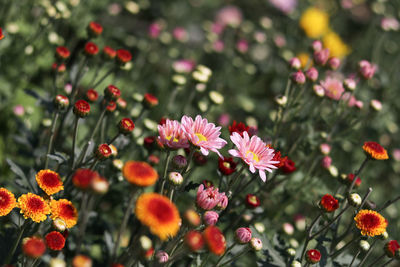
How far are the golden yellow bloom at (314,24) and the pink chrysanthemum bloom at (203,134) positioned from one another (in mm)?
Result: 3667

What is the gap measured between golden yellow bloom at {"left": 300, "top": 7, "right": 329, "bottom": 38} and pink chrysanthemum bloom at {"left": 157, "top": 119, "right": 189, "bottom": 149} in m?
3.71

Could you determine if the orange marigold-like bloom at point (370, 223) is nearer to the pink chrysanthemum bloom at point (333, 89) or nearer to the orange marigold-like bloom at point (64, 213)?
the pink chrysanthemum bloom at point (333, 89)

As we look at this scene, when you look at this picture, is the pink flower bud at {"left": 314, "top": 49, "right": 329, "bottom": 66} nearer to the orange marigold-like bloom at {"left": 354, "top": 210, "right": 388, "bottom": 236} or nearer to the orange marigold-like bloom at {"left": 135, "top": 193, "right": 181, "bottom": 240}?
the orange marigold-like bloom at {"left": 354, "top": 210, "right": 388, "bottom": 236}

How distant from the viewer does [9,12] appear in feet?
11.6

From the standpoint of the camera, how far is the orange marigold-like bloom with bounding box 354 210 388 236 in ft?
6.16

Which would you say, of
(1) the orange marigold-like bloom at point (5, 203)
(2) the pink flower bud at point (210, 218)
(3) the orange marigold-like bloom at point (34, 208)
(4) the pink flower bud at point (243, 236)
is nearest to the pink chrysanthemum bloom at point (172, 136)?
(2) the pink flower bud at point (210, 218)

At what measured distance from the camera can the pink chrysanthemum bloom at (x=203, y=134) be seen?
5.90ft

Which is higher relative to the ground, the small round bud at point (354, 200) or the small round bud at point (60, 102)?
the small round bud at point (354, 200)

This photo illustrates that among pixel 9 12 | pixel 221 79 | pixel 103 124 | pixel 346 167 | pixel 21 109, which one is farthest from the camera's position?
pixel 221 79

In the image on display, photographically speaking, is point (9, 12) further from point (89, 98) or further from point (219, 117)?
point (219, 117)

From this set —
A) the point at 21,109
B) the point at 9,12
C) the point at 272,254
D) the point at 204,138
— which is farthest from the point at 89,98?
the point at 9,12

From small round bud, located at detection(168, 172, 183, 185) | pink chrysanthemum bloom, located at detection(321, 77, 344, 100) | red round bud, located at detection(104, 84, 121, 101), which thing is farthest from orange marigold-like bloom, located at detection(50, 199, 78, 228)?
pink chrysanthemum bloom, located at detection(321, 77, 344, 100)

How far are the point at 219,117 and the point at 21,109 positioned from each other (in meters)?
1.76

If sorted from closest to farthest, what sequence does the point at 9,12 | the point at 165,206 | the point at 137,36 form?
the point at 165,206, the point at 9,12, the point at 137,36
